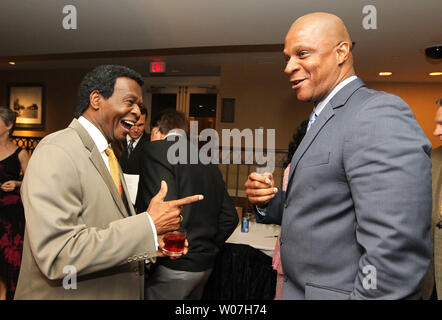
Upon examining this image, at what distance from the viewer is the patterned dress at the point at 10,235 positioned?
8.69 feet

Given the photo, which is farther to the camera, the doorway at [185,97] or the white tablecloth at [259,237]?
the doorway at [185,97]

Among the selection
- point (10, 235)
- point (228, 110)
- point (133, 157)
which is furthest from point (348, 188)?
point (228, 110)

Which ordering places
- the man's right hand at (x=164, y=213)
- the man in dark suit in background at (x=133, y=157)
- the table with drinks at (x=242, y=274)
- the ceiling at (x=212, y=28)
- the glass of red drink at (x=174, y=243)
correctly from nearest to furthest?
1. the man's right hand at (x=164, y=213)
2. the glass of red drink at (x=174, y=243)
3. the man in dark suit in background at (x=133, y=157)
4. the table with drinks at (x=242, y=274)
5. the ceiling at (x=212, y=28)

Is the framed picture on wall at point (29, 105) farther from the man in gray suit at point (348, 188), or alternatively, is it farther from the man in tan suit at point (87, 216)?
the man in gray suit at point (348, 188)

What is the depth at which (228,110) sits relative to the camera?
7.72m

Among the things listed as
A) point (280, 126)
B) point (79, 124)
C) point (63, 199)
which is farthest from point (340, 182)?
A: point (280, 126)

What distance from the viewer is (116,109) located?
133cm

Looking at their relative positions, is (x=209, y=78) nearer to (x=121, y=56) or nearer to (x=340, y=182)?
(x=121, y=56)

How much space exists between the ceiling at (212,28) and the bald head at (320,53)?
2679 mm

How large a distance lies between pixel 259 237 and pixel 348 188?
166cm

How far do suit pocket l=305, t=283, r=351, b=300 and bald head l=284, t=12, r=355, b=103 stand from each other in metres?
0.64

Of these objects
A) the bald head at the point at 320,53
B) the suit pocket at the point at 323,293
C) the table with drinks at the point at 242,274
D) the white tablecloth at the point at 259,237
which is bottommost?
the table with drinks at the point at 242,274

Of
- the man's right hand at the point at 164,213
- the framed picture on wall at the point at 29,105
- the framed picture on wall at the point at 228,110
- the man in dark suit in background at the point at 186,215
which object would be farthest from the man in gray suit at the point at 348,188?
the framed picture on wall at the point at 29,105

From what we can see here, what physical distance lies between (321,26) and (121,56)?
653 cm
